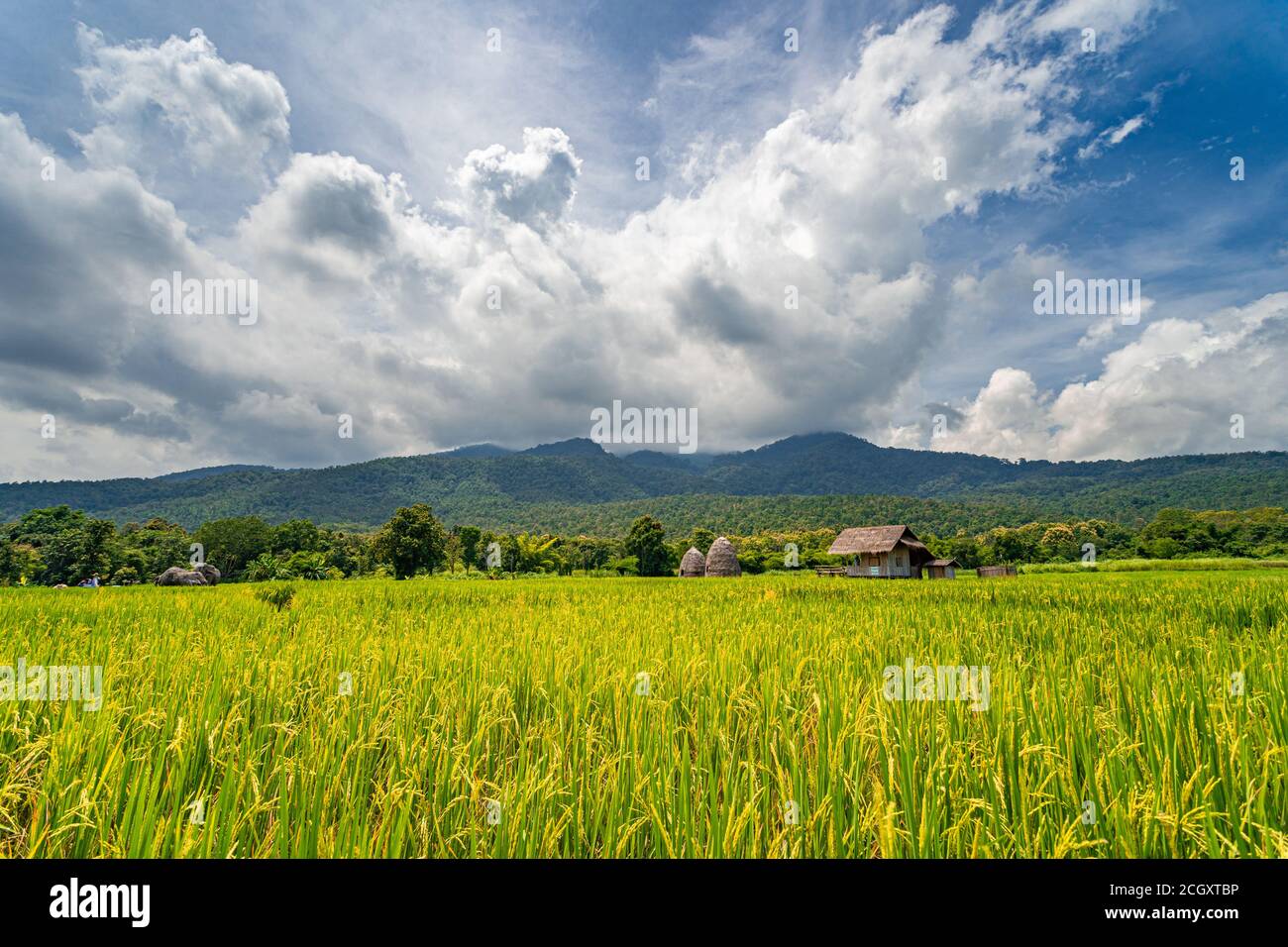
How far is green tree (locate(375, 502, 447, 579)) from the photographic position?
43812 millimetres

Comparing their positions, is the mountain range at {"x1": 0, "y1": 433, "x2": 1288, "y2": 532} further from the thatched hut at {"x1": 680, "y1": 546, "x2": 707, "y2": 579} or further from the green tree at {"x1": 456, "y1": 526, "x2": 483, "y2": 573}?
the thatched hut at {"x1": 680, "y1": 546, "x2": 707, "y2": 579}

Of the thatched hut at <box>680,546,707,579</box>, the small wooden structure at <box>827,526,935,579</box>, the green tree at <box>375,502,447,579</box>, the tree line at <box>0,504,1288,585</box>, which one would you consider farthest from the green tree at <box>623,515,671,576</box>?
the green tree at <box>375,502,447,579</box>

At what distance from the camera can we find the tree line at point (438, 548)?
42.9m

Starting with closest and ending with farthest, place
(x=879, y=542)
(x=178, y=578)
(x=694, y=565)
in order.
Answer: (x=178, y=578) → (x=879, y=542) → (x=694, y=565)

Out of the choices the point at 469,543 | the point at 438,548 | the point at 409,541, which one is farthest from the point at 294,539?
the point at 409,541

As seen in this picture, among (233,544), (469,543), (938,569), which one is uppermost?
(233,544)

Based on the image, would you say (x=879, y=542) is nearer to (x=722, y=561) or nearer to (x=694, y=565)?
(x=722, y=561)

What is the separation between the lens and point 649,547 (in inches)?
2232

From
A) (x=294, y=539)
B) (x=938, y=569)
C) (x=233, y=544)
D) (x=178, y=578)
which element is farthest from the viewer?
(x=233, y=544)

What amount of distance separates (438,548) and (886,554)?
128ft

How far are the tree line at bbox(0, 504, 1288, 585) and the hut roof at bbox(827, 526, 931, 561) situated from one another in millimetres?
3768

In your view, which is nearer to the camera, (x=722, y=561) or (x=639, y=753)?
(x=639, y=753)

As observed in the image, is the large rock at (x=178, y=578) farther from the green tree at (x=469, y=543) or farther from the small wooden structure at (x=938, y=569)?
the small wooden structure at (x=938, y=569)
